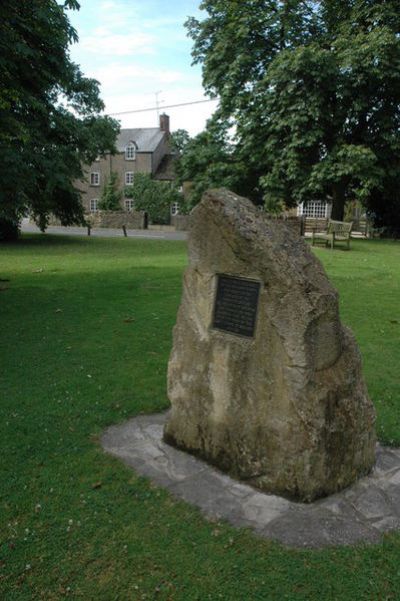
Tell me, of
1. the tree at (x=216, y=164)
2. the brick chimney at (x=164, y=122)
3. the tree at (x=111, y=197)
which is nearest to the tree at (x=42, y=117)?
the tree at (x=216, y=164)

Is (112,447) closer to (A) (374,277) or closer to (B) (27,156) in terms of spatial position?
(A) (374,277)

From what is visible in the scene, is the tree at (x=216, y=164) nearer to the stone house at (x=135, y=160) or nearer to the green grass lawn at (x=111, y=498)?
the green grass lawn at (x=111, y=498)

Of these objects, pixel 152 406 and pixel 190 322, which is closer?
pixel 190 322

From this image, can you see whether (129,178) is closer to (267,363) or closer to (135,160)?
(135,160)

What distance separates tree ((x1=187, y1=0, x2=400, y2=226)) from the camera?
24391 mm

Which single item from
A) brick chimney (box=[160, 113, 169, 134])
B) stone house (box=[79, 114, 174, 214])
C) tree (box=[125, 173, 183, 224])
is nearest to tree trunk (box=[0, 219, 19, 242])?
tree (box=[125, 173, 183, 224])

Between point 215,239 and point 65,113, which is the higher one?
point 65,113

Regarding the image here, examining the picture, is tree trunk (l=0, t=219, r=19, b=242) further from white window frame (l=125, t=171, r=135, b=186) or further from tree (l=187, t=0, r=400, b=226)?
white window frame (l=125, t=171, r=135, b=186)

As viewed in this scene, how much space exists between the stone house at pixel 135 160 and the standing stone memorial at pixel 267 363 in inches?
2228

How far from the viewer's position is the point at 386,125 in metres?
25.8

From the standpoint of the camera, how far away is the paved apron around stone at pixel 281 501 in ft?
11.5

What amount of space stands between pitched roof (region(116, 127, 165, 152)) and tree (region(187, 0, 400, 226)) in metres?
30.5

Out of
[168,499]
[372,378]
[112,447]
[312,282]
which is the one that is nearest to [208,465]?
[168,499]

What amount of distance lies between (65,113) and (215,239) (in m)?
23.4
